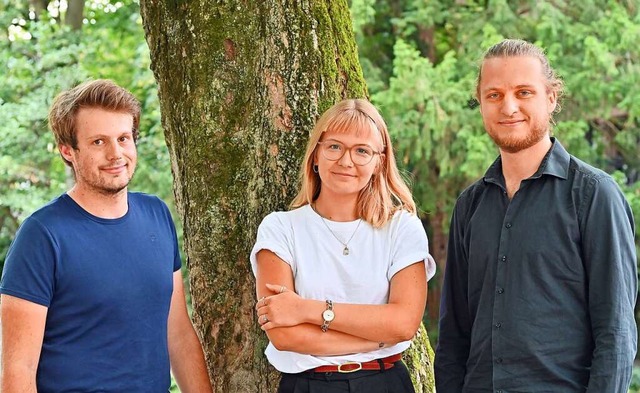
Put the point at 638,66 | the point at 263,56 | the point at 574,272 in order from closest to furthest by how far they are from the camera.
→ the point at 574,272 < the point at 263,56 < the point at 638,66

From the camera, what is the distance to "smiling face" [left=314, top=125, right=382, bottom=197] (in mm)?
2791

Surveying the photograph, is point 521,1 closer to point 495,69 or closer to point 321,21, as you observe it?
point 321,21

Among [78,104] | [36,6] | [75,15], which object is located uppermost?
[36,6]

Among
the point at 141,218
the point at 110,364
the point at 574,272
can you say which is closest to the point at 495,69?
the point at 574,272

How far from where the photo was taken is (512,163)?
267cm

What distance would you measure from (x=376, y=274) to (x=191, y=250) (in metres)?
1.05

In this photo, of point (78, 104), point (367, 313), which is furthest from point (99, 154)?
point (367, 313)

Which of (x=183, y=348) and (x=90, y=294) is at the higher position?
(x=90, y=294)

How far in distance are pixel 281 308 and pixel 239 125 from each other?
103cm

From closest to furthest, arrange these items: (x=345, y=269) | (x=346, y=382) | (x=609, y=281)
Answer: (x=609, y=281) < (x=346, y=382) < (x=345, y=269)

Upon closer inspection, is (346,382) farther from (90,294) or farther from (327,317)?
(90,294)

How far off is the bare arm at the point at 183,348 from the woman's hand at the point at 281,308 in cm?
37

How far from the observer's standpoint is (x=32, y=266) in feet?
8.23

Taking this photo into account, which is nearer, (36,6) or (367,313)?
(367,313)
